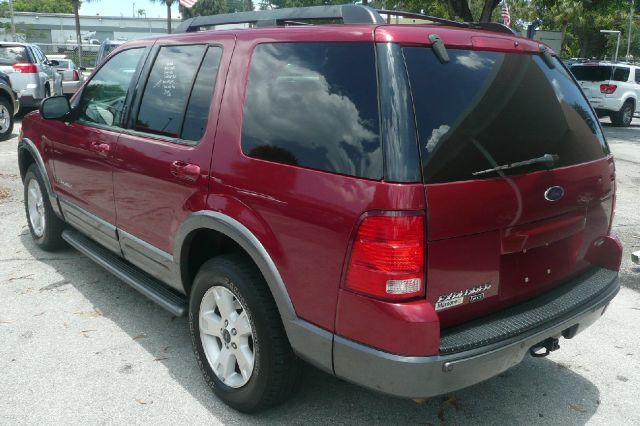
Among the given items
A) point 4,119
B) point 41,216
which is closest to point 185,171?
point 41,216

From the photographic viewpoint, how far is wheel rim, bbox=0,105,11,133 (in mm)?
11984

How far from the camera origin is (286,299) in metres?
2.58

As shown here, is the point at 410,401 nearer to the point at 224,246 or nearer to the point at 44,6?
the point at 224,246

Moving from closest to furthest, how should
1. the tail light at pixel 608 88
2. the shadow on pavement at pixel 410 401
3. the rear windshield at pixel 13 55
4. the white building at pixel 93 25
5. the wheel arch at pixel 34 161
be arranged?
the shadow on pavement at pixel 410 401
the wheel arch at pixel 34 161
the rear windshield at pixel 13 55
the tail light at pixel 608 88
the white building at pixel 93 25

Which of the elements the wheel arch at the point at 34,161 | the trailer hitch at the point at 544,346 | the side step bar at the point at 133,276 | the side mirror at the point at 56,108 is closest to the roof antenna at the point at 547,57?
the trailer hitch at the point at 544,346

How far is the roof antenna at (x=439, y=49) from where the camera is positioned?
7.98 ft

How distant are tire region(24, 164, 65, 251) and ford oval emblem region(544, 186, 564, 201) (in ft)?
13.4

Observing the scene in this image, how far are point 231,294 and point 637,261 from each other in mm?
3759

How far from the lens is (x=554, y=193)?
268 centimetres

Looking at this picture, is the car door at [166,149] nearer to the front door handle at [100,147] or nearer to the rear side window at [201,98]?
the rear side window at [201,98]

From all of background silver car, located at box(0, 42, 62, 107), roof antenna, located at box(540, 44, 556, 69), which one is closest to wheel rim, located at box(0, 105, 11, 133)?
background silver car, located at box(0, 42, 62, 107)

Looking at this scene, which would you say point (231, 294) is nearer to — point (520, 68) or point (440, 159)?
point (440, 159)

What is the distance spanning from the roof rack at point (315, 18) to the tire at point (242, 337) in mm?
1259

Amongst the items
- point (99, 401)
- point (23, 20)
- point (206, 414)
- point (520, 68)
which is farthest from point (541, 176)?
point (23, 20)
